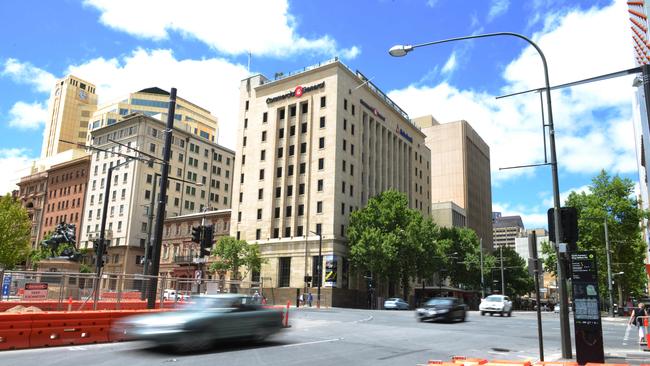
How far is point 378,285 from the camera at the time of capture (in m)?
66.9

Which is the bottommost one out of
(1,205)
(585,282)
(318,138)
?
(585,282)

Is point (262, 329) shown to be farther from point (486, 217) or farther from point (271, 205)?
point (486, 217)

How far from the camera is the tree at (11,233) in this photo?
186ft

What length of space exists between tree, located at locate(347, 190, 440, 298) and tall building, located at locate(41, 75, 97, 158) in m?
109

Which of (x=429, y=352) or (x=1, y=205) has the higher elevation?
(x=1, y=205)

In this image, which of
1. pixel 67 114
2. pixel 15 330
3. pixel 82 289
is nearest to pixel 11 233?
pixel 82 289

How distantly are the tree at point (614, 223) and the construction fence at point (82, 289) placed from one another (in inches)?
1910

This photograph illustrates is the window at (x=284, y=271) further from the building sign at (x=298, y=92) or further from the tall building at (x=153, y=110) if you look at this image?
the tall building at (x=153, y=110)

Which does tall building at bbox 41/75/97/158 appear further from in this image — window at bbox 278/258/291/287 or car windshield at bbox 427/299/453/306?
car windshield at bbox 427/299/453/306

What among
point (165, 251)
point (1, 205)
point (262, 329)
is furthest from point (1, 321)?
point (165, 251)

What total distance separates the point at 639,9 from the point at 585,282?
3657 centimetres

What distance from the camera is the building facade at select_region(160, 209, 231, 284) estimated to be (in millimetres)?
77312

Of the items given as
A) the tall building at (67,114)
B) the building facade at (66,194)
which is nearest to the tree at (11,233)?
the building facade at (66,194)

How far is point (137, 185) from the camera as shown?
89625mm
